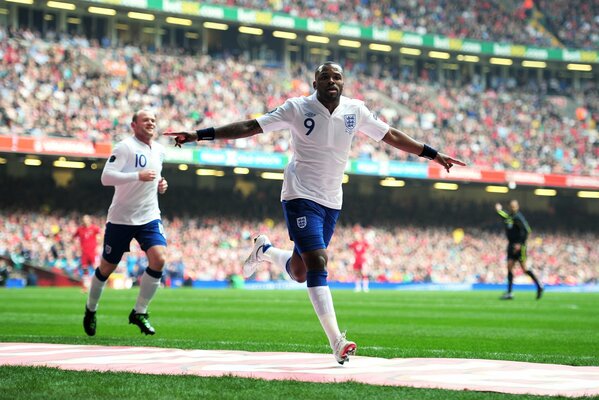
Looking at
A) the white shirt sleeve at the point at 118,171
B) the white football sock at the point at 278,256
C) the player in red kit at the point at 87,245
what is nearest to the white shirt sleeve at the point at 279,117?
the white football sock at the point at 278,256

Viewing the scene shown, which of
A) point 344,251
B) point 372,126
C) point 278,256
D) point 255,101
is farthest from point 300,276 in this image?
point 255,101

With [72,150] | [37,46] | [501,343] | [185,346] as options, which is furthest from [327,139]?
[37,46]

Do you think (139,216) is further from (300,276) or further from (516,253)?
(516,253)

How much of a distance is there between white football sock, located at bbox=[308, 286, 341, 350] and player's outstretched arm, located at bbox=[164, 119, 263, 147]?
56.2 inches

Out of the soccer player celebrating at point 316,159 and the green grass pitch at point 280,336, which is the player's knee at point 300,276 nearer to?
the soccer player celebrating at point 316,159

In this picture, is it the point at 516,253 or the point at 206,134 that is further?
the point at 516,253

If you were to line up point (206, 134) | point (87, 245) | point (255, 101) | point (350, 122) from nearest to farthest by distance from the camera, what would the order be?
point (206, 134) → point (350, 122) → point (87, 245) → point (255, 101)

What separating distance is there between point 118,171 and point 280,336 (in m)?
3.18

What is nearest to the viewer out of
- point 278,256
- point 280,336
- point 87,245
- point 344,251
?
point 278,256

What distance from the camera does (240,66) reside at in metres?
50.1

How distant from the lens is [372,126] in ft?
27.2

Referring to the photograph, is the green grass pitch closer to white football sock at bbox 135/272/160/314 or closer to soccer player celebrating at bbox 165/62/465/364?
white football sock at bbox 135/272/160/314

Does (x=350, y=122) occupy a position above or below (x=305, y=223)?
above

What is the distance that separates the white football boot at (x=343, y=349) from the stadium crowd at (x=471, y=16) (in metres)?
44.2
